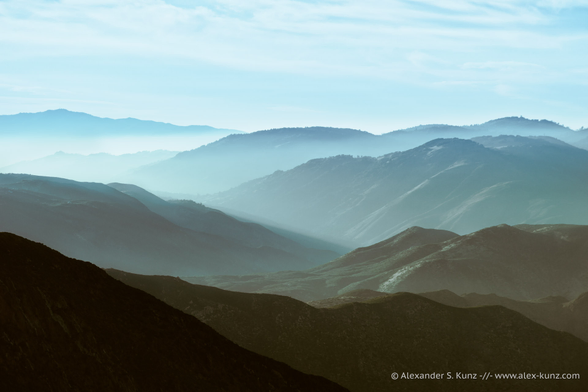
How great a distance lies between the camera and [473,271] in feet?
465

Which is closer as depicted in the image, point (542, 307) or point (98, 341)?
point (98, 341)

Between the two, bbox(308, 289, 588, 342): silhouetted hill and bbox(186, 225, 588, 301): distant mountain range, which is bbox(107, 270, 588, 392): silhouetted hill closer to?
bbox(308, 289, 588, 342): silhouetted hill

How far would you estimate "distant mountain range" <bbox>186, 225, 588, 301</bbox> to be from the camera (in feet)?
453

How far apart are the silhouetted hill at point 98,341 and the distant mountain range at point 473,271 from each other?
96.7 metres

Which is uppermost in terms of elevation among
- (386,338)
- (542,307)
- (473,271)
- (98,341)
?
(98,341)

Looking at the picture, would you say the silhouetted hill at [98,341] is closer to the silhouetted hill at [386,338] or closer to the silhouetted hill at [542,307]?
the silhouetted hill at [386,338]

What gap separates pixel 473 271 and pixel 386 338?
87343 millimetres

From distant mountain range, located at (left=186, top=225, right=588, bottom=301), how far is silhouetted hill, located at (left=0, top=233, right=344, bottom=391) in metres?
96.7

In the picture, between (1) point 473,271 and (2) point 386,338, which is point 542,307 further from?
(1) point 473,271

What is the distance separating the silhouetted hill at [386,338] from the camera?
189ft

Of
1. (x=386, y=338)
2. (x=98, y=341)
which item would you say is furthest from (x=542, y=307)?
(x=98, y=341)

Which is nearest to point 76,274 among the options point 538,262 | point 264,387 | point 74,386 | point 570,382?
point 74,386

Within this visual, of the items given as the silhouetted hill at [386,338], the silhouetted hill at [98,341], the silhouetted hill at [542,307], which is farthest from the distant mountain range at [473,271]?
the silhouetted hill at [98,341]

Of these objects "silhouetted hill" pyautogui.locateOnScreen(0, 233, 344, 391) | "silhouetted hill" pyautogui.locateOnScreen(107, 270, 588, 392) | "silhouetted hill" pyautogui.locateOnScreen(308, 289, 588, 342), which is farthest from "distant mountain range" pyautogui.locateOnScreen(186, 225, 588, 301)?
"silhouetted hill" pyautogui.locateOnScreen(0, 233, 344, 391)
